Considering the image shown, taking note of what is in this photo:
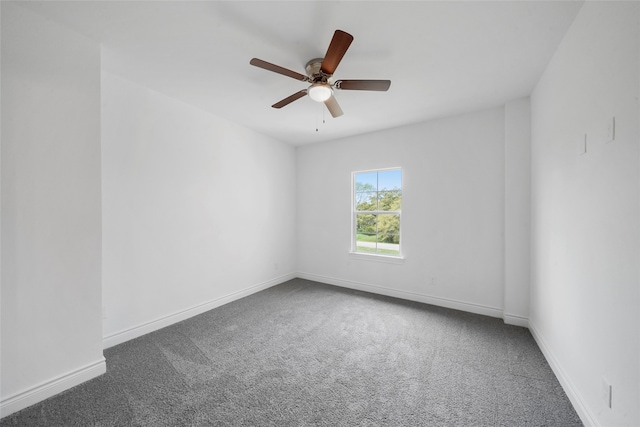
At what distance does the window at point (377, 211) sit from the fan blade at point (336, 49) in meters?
2.35

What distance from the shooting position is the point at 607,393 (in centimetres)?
130

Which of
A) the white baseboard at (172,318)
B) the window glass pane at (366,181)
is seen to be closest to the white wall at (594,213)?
the window glass pane at (366,181)

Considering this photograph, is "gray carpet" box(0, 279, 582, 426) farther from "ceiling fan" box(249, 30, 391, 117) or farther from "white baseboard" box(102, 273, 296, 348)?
Answer: "ceiling fan" box(249, 30, 391, 117)

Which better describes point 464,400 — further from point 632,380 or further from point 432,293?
point 432,293

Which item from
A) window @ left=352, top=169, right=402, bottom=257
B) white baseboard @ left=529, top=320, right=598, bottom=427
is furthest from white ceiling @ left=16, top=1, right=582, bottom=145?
white baseboard @ left=529, top=320, right=598, bottom=427

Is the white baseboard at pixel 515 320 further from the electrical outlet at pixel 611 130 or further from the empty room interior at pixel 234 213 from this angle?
the electrical outlet at pixel 611 130

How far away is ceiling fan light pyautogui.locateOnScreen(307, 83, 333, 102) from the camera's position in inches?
79.6

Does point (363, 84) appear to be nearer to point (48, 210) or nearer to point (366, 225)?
point (48, 210)

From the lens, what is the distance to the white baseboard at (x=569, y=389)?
4.81 feet

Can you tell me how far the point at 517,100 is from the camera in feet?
9.11

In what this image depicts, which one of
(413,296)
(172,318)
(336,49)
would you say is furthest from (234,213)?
(413,296)

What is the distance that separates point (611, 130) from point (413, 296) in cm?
282

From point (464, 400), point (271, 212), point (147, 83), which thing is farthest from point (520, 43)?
point (271, 212)

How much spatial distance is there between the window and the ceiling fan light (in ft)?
6.79
